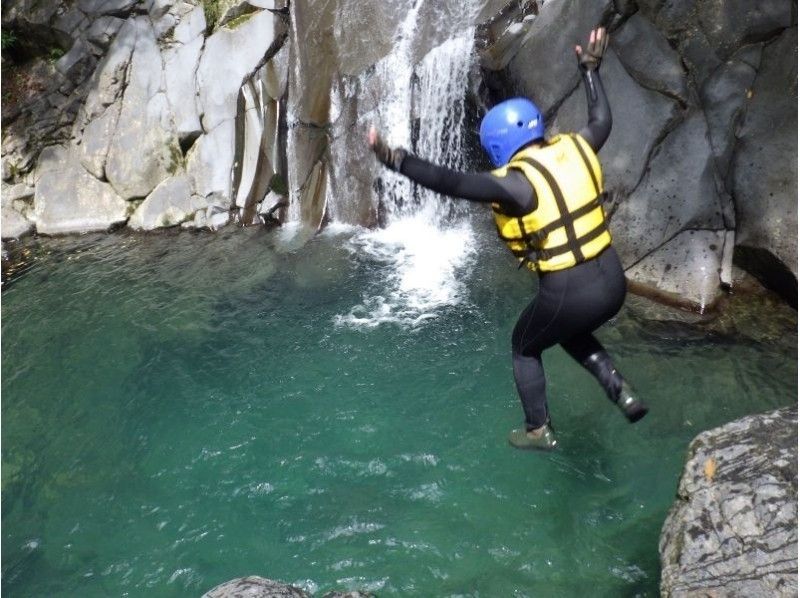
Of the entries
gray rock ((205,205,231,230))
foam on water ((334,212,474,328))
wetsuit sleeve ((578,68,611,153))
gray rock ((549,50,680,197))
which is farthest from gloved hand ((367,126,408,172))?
gray rock ((205,205,231,230))

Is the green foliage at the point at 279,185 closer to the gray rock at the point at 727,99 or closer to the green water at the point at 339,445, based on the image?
the green water at the point at 339,445

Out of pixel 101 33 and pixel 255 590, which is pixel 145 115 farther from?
pixel 255 590

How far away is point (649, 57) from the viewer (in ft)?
20.5

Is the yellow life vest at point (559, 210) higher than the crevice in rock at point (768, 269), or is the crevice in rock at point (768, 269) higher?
the yellow life vest at point (559, 210)

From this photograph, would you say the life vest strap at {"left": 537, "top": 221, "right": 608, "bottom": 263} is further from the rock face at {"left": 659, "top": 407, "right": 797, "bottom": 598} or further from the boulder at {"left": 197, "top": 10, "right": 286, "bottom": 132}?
the boulder at {"left": 197, "top": 10, "right": 286, "bottom": 132}

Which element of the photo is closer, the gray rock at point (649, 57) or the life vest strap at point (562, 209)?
the life vest strap at point (562, 209)

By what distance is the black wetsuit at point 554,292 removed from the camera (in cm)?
312

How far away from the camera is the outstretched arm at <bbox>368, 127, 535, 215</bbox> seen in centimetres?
310

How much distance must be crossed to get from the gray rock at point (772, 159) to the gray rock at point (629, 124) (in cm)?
71

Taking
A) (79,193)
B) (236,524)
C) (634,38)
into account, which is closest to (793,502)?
(236,524)

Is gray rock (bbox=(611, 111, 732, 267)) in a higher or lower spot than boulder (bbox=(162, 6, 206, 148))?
lower

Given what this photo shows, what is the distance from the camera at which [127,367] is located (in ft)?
21.3

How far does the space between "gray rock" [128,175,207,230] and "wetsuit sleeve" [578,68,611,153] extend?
7.28 m

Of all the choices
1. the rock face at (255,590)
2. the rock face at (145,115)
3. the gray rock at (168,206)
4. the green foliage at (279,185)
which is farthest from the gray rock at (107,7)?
the rock face at (255,590)
